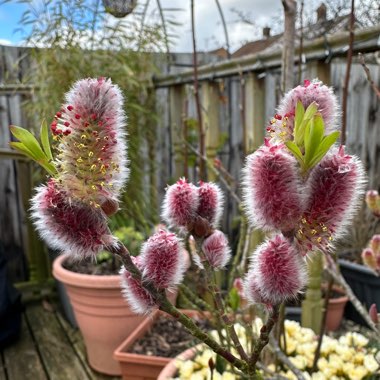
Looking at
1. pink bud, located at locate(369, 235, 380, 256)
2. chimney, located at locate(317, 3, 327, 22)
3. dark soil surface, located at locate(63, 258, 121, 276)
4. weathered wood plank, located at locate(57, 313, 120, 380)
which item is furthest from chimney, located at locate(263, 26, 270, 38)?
weathered wood plank, located at locate(57, 313, 120, 380)

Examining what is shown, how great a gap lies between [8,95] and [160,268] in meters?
2.74

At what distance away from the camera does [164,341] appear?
192 centimetres

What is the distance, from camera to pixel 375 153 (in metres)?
3.00

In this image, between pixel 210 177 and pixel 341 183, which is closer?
pixel 341 183

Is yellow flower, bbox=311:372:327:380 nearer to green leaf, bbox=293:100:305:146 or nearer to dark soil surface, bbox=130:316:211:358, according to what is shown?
dark soil surface, bbox=130:316:211:358

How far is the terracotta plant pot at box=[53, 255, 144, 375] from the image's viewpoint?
2.01 metres

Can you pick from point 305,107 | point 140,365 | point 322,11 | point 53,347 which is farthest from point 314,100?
point 53,347

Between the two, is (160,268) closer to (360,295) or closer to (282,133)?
(282,133)

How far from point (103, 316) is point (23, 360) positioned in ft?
1.60

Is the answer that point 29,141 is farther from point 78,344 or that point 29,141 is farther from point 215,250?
point 78,344

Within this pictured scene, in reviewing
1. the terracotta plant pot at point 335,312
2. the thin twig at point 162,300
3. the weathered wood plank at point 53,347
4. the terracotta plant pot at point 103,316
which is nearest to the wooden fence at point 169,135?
the weathered wood plank at point 53,347

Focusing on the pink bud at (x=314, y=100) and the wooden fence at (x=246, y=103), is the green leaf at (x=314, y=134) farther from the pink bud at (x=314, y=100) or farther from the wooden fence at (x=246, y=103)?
the wooden fence at (x=246, y=103)

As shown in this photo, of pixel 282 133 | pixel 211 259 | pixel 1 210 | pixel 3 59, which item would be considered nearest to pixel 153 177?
pixel 1 210

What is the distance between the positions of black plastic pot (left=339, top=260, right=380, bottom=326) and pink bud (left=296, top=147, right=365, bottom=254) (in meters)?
2.09
